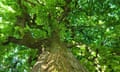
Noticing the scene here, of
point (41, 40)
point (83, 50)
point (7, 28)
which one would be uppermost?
point (7, 28)

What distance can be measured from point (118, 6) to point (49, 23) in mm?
2634

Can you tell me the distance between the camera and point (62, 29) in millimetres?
5617

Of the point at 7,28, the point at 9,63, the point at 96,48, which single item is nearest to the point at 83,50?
the point at 96,48

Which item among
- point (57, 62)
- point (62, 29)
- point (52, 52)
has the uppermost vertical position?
point (62, 29)

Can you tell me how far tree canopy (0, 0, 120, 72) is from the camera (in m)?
5.32

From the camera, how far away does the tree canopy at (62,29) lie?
532 centimetres

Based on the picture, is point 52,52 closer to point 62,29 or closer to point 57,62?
point 57,62

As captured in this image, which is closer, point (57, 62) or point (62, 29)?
point (57, 62)

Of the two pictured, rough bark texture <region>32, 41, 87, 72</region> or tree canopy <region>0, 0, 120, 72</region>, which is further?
tree canopy <region>0, 0, 120, 72</region>

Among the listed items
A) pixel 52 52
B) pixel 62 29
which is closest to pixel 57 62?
pixel 52 52

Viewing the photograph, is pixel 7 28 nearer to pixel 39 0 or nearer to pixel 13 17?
pixel 13 17

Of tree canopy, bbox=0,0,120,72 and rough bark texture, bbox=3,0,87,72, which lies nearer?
rough bark texture, bbox=3,0,87,72

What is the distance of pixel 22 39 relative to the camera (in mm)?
5598

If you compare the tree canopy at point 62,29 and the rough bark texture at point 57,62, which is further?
the tree canopy at point 62,29
